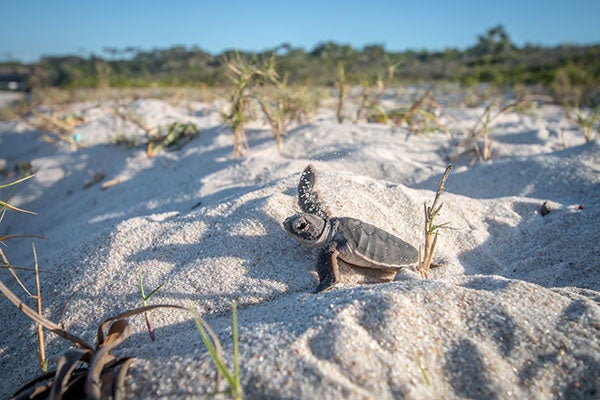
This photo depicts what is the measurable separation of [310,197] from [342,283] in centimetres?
48

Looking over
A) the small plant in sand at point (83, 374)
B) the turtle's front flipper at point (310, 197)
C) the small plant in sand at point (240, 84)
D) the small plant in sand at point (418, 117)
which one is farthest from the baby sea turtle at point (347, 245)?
the small plant in sand at point (418, 117)

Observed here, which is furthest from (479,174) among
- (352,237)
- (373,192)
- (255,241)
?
(255,241)

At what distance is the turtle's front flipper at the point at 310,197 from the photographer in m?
1.75

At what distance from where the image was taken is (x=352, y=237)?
1.50 metres

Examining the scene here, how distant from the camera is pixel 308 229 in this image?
4.82ft

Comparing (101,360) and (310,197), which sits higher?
(310,197)

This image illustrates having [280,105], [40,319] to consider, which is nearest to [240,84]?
[280,105]

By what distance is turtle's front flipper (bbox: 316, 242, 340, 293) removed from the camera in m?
1.38

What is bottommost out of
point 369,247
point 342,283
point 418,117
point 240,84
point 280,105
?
point 342,283

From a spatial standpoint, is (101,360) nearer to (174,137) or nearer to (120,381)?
(120,381)

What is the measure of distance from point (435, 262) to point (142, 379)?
54.2 inches

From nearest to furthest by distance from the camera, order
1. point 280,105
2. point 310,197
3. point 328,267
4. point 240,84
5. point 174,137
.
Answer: point 328,267, point 310,197, point 240,84, point 280,105, point 174,137

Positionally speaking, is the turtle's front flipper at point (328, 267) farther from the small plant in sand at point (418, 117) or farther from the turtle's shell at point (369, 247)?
the small plant in sand at point (418, 117)

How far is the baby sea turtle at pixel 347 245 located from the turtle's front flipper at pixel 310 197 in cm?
17
